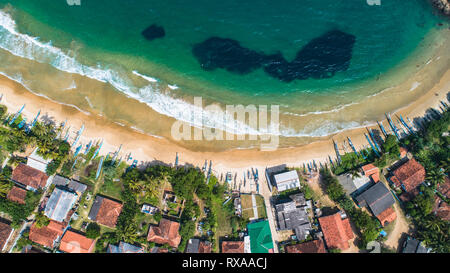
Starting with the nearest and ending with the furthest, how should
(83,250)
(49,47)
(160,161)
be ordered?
(83,250), (160,161), (49,47)

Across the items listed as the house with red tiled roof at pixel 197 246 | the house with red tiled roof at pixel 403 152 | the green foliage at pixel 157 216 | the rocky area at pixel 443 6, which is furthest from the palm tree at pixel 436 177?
the green foliage at pixel 157 216

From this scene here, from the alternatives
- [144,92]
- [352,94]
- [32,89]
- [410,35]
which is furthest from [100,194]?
[410,35]

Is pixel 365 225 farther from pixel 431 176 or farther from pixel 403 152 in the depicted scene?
pixel 403 152

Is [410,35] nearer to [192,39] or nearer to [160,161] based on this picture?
[192,39]


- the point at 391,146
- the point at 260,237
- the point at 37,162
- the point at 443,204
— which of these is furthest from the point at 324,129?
the point at 37,162

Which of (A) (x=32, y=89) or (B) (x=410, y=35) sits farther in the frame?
(B) (x=410, y=35)

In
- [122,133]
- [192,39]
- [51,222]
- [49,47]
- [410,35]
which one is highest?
[410,35]

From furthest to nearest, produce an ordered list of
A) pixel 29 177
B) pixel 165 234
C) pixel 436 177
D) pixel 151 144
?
1. pixel 151 144
2. pixel 436 177
3. pixel 29 177
4. pixel 165 234
